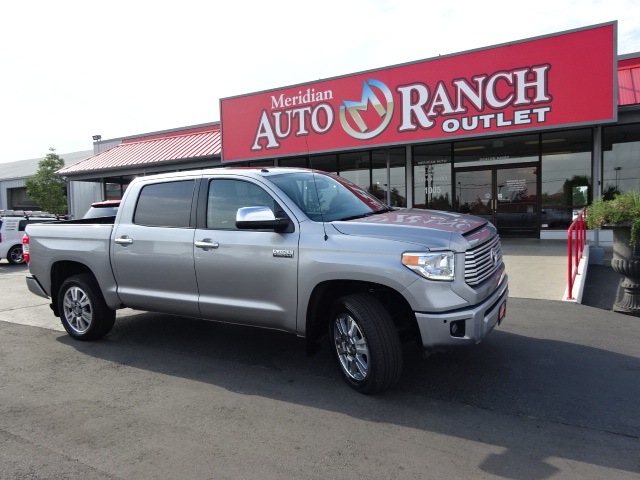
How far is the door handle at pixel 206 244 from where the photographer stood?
4609mm

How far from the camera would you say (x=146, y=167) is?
70.3 feet

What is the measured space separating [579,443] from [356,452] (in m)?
1.46

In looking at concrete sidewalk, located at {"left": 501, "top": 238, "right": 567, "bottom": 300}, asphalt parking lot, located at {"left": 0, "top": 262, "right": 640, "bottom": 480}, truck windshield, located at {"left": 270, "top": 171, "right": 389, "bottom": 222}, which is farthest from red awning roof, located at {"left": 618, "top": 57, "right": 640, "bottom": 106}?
truck windshield, located at {"left": 270, "top": 171, "right": 389, "bottom": 222}

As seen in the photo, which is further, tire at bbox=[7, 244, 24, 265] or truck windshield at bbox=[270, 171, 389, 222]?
tire at bbox=[7, 244, 24, 265]

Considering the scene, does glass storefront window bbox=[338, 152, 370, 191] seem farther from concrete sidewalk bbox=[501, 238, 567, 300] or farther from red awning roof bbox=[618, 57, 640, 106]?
red awning roof bbox=[618, 57, 640, 106]

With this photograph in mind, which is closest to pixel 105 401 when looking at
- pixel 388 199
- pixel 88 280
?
pixel 88 280

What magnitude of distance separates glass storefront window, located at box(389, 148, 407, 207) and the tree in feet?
76.0

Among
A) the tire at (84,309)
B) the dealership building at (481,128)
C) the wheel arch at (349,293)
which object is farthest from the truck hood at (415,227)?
the dealership building at (481,128)

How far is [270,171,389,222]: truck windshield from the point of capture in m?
4.46

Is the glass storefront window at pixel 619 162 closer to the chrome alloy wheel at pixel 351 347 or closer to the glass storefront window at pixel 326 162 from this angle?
the glass storefront window at pixel 326 162

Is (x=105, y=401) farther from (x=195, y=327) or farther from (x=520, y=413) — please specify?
(x=520, y=413)

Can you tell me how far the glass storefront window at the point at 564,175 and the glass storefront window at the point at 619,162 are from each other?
1.36ft

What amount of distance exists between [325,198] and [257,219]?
0.85m

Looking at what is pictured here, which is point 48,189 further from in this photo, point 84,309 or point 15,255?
point 84,309
